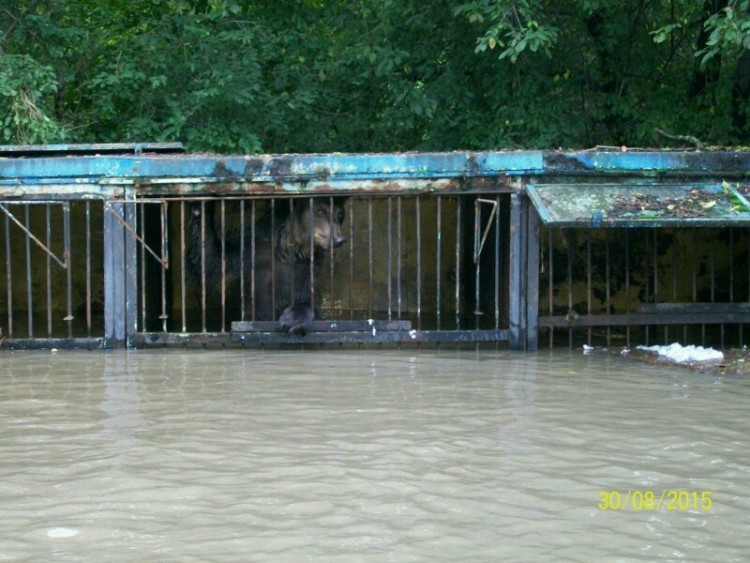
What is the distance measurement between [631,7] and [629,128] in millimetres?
1501

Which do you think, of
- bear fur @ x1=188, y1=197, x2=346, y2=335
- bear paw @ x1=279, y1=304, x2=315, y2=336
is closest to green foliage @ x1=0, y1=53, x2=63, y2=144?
bear fur @ x1=188, y1=197, x2=346, y2=335

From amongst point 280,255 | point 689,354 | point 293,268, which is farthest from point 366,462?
point 280,255

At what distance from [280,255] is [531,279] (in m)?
2.47

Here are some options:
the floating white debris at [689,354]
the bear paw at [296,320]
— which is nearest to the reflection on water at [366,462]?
the floating white debris at [689,354]

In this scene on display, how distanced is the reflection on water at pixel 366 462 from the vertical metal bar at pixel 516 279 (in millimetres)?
1157

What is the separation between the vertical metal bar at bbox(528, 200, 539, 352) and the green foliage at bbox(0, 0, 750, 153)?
3.65 metres

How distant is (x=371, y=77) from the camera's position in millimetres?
14297

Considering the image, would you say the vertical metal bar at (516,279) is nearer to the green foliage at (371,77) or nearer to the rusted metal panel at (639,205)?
the rusted metal panel at (639,205)

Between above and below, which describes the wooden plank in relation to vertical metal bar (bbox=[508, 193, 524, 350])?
below

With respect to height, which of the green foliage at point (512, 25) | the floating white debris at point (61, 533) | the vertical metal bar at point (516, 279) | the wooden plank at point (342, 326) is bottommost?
the floating white debris at point (61, 533)

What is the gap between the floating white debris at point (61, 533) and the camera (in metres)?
4.34
